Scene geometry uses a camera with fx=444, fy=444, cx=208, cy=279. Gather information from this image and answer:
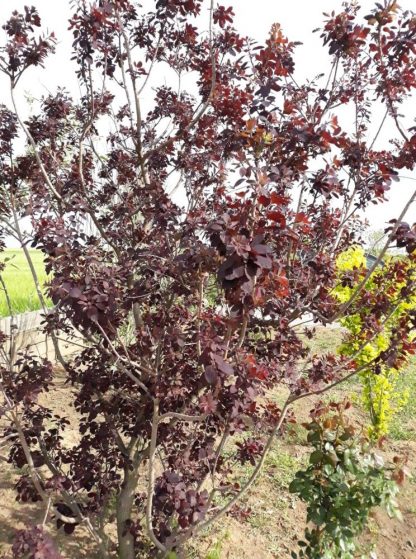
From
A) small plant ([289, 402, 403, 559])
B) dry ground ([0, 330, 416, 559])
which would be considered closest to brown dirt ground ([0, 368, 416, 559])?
dry ground ([0, 330, 416, 559])

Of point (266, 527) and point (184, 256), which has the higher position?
point (184, 256)

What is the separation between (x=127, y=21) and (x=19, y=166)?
147cm

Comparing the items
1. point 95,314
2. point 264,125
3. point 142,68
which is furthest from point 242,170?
point 142,68

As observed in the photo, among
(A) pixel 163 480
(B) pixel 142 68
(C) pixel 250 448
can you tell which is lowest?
(A) pixel 163 480

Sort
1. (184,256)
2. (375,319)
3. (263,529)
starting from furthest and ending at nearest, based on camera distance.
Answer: (263,529) < (375,319) < (184,256)

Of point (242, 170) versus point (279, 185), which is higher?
point (279, 185)

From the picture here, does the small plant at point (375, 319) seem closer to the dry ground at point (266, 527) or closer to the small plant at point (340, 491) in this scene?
the small plant at point (340, 491)

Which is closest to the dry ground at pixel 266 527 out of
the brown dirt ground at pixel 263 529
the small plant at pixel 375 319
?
the brown dirt ground at pixel 263 529

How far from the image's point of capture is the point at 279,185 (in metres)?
2.78

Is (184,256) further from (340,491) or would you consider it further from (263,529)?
(263,529)

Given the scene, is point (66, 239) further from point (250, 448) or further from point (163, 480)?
point (250, 448)

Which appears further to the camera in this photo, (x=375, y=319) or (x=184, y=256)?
(x=375, y=319)

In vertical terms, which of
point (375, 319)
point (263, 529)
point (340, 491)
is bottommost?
point (263, 529)

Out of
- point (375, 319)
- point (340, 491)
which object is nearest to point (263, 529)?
point (340, 491)
